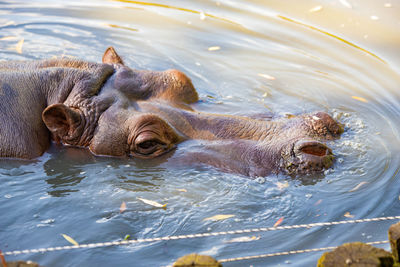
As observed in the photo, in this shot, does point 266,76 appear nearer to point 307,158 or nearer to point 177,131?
point 177,131

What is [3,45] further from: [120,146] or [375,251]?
[375,251]

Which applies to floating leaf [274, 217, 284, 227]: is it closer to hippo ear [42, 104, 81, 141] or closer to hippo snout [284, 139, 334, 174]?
hippo snout [284, 139, 334, 174]

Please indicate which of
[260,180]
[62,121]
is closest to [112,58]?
[62,121]

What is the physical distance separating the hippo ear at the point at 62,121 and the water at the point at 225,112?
25 cm

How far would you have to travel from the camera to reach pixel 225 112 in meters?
6.75

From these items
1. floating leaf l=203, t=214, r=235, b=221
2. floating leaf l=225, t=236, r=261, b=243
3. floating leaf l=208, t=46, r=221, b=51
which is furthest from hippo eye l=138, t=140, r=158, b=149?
floating leaf l=208, t=46, r=221, b=51

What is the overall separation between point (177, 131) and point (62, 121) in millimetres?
Answer: 1353

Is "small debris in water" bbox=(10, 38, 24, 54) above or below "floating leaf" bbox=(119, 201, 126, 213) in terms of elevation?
above

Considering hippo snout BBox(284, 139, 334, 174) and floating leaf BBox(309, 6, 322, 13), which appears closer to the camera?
hippo snout BBox(284, 139, 334, 174)

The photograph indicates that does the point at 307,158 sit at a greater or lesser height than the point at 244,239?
greater

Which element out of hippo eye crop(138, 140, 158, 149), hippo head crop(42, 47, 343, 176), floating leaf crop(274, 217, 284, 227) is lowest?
floating leaf crop(274, 217, 284, 227)

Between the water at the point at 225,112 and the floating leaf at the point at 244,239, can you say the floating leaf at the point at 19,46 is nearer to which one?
the water at the point at 225,112

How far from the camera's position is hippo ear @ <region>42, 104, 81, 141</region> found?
5.75 metres

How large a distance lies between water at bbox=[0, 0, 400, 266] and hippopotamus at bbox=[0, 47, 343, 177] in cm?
17
